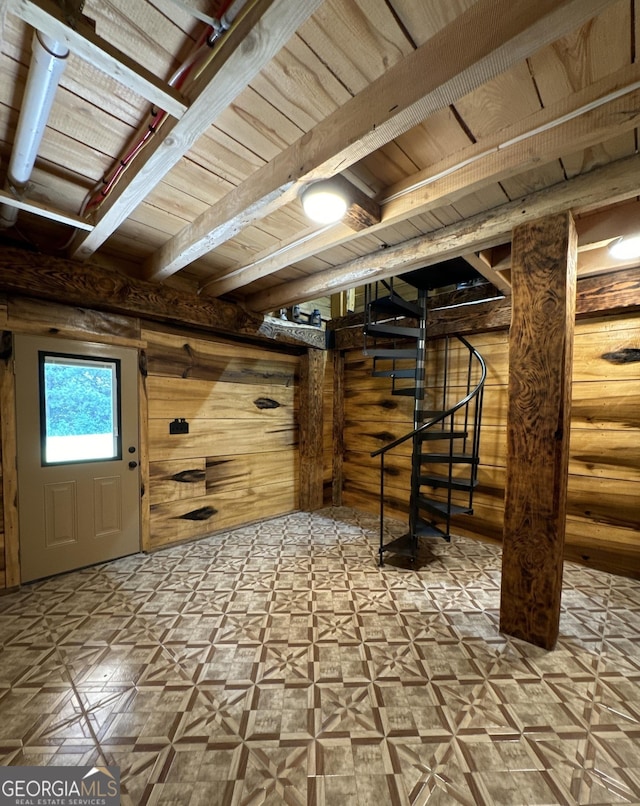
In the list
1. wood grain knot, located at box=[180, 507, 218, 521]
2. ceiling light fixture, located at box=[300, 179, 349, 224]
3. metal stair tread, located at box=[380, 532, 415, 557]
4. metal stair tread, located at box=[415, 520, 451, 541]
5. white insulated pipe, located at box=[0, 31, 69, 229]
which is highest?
white insulated pipe, located at box=[0, 31, 69, 229]

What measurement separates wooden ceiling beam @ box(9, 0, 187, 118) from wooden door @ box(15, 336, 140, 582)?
1.90 m

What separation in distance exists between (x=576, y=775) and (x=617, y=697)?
0.50m

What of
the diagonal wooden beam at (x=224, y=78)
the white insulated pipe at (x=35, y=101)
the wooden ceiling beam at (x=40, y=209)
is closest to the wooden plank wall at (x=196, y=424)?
the wooden ceiling beam at (x=40, y=209)

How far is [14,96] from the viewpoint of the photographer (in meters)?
1.11

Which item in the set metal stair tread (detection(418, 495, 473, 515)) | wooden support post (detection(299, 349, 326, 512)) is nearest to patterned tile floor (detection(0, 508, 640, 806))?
metal stair tread (detection(418, 495, 473, 515))

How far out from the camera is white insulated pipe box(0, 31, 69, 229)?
898mm

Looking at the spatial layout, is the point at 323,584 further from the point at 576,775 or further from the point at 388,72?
the point at 388,72

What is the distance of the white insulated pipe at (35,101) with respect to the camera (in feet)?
2.95

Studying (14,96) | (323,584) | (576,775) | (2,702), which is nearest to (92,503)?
(2,702)

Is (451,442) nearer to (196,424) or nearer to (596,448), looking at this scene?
(596,448)

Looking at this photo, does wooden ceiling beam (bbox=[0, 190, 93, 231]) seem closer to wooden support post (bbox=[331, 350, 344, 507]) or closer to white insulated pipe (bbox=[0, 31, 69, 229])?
white insulated pipe (bbox=[0, 31, 69, 229])

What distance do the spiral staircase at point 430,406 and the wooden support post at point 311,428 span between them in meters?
0.72

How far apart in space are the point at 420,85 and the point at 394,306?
5.72 feet

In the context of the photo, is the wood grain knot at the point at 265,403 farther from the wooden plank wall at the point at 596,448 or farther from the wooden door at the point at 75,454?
the wooden plank wall at the point at 596,448
